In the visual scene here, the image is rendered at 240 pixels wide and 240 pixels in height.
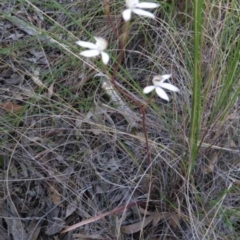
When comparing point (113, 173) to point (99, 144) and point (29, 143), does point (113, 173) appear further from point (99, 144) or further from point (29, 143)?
point (29, 143)

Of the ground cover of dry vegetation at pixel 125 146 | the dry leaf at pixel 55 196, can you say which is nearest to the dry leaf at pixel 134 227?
the ground cover of dry vegetation at pixel 125 146

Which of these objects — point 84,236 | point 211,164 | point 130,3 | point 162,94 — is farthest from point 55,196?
point 130,3

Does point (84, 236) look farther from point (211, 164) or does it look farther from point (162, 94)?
point (162, 94)

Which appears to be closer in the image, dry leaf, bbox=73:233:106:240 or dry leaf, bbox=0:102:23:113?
dry leaf, bbox=73:233:106:240

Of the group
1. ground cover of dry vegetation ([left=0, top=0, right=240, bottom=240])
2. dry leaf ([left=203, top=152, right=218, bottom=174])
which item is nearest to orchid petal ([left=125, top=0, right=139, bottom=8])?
ground cover of dry vegetation ([left=0, top=0, right=240, bottom=240])

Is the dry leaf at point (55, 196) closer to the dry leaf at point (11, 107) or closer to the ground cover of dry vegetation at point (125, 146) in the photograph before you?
the ground cover of dry vegetation at point (125, 146)

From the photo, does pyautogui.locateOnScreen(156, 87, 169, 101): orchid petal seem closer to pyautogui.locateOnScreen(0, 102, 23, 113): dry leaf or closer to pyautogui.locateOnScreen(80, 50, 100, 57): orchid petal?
pyautogui.locateOnScreen(80, 50, 100, 57): orchid petal

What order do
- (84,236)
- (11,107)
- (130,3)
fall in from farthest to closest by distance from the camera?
(11,107), (84,236), (130,3)

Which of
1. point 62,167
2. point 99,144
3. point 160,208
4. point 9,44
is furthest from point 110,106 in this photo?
point 9,44
